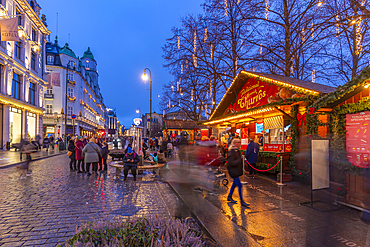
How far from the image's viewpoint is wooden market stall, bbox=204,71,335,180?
9355mm

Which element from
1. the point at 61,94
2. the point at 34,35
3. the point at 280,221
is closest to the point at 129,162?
the point at 280,221

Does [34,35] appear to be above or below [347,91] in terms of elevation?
above

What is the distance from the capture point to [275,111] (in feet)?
34.8

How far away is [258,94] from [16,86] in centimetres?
3206

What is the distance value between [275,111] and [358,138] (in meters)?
4.71

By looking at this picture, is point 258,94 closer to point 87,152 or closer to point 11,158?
point 87,152

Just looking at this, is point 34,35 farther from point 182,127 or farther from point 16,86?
point 182,127

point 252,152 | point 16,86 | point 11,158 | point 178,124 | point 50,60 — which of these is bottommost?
point 11,158

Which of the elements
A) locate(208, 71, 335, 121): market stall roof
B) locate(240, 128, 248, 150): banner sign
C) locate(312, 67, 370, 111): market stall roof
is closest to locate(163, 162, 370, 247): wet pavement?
locate(312, 67, 370, 111): market stall roof

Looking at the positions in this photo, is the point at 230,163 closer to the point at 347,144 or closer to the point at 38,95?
the point at 347,144

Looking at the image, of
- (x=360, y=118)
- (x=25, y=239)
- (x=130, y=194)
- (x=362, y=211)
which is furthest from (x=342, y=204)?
(x=25, y=239)

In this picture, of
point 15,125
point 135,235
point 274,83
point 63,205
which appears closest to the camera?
point 135,235

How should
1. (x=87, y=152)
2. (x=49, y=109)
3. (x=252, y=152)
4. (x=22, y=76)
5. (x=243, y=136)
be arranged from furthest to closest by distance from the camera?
(x=49, y=109)
(x=22, y=76)
(x=243, y=136)
(x=252, y=152)
(x=87, y=152)

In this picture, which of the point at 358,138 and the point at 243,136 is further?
the point at 243,136
